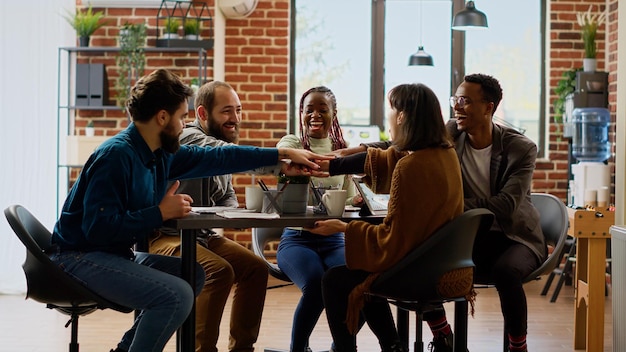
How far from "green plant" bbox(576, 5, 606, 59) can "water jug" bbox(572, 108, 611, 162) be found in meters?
0.56

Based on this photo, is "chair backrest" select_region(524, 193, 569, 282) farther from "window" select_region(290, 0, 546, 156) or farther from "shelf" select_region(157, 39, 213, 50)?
"window" select_region(290, 0, 546, 156)

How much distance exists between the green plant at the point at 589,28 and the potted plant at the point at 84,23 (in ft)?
11.9

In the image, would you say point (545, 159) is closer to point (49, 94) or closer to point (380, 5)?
point (380, 5)

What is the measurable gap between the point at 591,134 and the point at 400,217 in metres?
3.71

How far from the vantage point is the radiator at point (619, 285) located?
3004mm

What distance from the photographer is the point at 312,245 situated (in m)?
3.63

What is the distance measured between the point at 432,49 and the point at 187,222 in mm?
4671

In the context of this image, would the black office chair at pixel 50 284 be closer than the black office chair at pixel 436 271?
Yes

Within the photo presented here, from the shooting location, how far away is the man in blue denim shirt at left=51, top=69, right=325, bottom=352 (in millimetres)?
2707

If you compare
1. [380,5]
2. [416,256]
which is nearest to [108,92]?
[380,5]

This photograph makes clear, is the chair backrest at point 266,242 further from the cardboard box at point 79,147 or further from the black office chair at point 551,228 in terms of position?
the cardboard box at point 79,147

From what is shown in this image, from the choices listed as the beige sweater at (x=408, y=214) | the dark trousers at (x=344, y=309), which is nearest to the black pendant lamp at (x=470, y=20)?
the beige sweater at (x=408, y=214)

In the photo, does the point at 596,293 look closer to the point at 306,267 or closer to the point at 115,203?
the point at 306,267

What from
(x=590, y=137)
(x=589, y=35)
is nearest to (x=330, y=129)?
(x=590, y=137)
